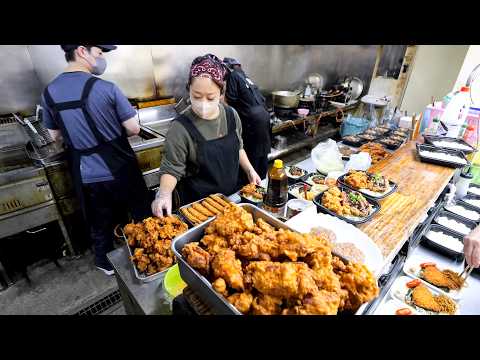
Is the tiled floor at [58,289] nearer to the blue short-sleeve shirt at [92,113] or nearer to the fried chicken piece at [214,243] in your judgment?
the blue short-sleeve shirt at [92,113]

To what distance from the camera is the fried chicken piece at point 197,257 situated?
0.99 m

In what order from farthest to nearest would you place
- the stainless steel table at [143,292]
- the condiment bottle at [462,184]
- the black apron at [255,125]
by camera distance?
the black apron at [255,125], the condiment bottle at [462,184], the stainless steel table at [143,292]

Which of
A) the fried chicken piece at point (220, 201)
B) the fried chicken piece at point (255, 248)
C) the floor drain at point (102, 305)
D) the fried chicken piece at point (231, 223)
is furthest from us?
the floor drain at point (102, 305)

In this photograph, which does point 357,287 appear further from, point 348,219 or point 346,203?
point 346,203

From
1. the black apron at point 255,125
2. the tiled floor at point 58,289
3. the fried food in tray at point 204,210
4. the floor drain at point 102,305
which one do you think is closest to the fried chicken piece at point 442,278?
the fried food in tray at point 204,210

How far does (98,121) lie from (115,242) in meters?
2.09

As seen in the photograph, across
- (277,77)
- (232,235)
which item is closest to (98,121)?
(232,235)

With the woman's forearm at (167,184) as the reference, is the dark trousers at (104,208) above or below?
below

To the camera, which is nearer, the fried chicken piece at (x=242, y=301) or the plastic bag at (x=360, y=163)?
the fried chicken piece at (x=242, y=301)

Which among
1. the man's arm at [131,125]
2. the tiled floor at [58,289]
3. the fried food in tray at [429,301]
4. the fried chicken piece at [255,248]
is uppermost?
the fried chicken piece at [255,248]

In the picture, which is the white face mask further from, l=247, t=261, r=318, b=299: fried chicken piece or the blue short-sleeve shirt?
l=247, t=261, r=318, b=299: fried chicken piece

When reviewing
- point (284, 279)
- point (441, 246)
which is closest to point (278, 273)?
point (284, 279)

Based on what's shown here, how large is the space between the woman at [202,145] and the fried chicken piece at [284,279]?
1.05 m

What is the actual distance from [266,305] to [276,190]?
0.96m
